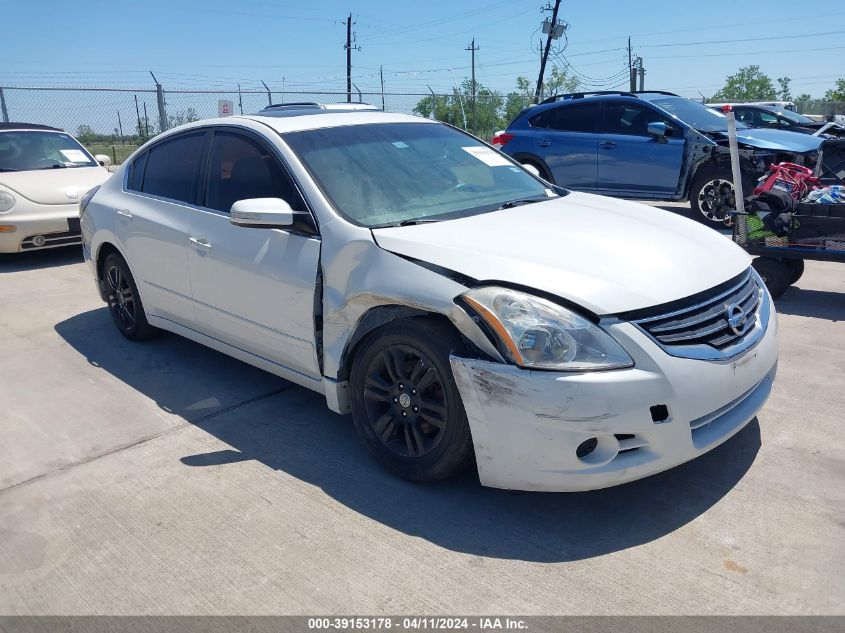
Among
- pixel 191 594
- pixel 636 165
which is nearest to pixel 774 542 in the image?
pixel 191 594

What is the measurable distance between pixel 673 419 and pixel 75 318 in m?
5.34

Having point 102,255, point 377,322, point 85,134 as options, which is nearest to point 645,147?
point 102,255

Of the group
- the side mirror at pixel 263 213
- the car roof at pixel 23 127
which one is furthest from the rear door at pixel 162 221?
the car roof at pixel 23 127

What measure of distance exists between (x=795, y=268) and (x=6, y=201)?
8001mm

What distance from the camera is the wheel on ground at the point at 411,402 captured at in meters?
3.08

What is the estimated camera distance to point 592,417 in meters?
2.78

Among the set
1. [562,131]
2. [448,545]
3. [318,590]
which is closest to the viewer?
[318,590]

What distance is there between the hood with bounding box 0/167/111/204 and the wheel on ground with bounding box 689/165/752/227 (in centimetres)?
741

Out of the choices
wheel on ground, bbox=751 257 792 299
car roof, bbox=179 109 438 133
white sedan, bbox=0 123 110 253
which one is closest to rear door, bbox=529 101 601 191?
wheel on ground, bbox=751 257 792 299

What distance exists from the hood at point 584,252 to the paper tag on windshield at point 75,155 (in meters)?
7.50

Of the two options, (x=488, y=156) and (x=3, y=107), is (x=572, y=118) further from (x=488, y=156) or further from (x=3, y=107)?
(x=3, y=107)

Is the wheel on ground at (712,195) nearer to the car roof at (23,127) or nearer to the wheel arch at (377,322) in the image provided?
the wheel arch at (377,322)

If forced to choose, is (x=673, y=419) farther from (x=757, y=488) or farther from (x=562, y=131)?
(x=562, y=131)

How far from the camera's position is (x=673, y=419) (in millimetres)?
2854
